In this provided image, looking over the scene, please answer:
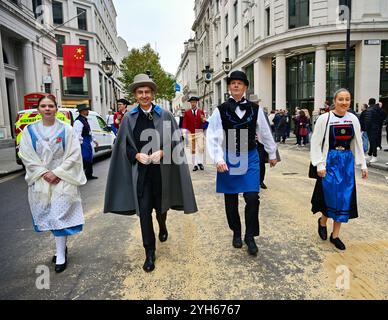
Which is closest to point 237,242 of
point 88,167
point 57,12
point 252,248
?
point 252,248

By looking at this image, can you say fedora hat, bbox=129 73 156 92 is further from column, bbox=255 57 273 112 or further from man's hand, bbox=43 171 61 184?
column, bbox=255 57 273 112

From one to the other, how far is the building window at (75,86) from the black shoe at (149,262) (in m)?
41.2

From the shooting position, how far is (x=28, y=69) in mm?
22062

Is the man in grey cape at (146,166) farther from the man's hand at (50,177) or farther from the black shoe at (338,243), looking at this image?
the black shoe at (338,243)

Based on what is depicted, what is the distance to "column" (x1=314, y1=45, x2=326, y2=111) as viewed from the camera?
869 inches

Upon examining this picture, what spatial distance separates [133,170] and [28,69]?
73.4 ft

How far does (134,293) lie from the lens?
2.85 meters

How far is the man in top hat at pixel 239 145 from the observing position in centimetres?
363

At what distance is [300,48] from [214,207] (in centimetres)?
2133

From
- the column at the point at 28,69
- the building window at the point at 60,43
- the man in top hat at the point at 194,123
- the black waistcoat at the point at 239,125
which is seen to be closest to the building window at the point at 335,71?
the man in top hat at the point at 194,123

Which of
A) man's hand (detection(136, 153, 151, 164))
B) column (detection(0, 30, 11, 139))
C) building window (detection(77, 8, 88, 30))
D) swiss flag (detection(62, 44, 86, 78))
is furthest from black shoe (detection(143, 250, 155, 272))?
building window (detection(77, 8, 88, 30))

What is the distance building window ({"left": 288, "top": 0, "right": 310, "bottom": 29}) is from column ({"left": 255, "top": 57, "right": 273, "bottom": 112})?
3875 millimetres

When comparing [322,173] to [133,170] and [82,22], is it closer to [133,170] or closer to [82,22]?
[133,170]

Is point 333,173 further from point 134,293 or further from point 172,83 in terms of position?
point 172,83
